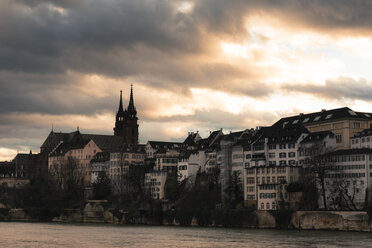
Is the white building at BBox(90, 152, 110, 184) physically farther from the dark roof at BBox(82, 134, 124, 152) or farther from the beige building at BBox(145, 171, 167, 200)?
the beige building at BBox(145, 171, 167, 200)

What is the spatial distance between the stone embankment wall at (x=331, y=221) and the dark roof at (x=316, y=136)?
1565cm

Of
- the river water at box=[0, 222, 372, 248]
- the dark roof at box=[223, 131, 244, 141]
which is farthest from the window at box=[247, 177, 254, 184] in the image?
the river water at box=[0, 222, 372, 248]

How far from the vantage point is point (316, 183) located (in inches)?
4213

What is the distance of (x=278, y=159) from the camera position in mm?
118062

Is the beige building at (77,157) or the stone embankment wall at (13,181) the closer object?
the beige building at (77,157)

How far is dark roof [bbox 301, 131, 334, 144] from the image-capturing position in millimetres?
112981

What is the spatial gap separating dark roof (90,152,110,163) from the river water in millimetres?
67253

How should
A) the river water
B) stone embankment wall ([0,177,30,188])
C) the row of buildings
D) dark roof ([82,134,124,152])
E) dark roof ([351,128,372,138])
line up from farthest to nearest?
stone embankment wall ([0,177,30,188])
dark roof ([82,134,124,152])
dark roof ([351,128,372,138])
the row of buildings
the river water

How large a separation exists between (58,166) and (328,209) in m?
96.5

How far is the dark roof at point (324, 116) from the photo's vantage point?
12006 centimetres

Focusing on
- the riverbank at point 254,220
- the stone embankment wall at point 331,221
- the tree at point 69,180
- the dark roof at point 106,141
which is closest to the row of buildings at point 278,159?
the riverbank at point 254,220

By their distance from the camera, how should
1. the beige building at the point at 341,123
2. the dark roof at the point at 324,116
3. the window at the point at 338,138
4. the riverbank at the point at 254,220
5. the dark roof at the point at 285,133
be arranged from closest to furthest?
the riverbank at the point at 254,220
the dark roof at the point at 285,133
the beige building at the point at 341,123
the window at the point at 338,138
the dark roof at the point at 324,116

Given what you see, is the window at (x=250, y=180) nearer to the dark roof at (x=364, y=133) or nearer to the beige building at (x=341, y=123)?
the beige building at (x=341, y=123)

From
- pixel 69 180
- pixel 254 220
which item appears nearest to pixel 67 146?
pixel 69 180
